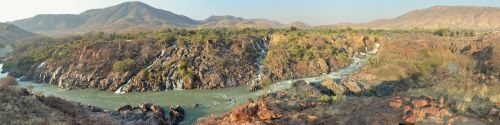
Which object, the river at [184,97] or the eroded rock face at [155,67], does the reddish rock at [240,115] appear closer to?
the river at [184,97]

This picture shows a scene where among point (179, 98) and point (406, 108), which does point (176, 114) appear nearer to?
point (179, 98)

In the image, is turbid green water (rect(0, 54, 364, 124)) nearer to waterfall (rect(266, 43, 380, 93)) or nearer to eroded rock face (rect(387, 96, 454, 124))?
waterfall (rect(266, 43, 380, 93))

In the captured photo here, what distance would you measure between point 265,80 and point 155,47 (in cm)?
1581

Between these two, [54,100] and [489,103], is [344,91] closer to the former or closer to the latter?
[489,103]

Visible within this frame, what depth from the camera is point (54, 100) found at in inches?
1036

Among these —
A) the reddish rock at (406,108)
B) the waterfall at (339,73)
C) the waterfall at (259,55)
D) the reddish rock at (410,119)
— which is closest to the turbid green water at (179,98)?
the waterfall at (259,55)

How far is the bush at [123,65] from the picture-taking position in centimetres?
4619

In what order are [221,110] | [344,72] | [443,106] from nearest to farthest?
[443,106] → [221,110] → [344,72]

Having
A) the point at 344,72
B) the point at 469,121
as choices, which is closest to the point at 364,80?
the point at 344,72

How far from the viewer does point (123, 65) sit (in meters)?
46.7

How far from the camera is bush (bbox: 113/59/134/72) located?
4619 cm

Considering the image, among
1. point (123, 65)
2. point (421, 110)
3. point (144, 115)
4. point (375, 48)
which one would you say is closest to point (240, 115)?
point (144, 115)

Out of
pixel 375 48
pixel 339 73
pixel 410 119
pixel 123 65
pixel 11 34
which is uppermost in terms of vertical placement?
pixel 11 34

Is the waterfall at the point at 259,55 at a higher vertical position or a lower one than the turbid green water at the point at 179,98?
higher
